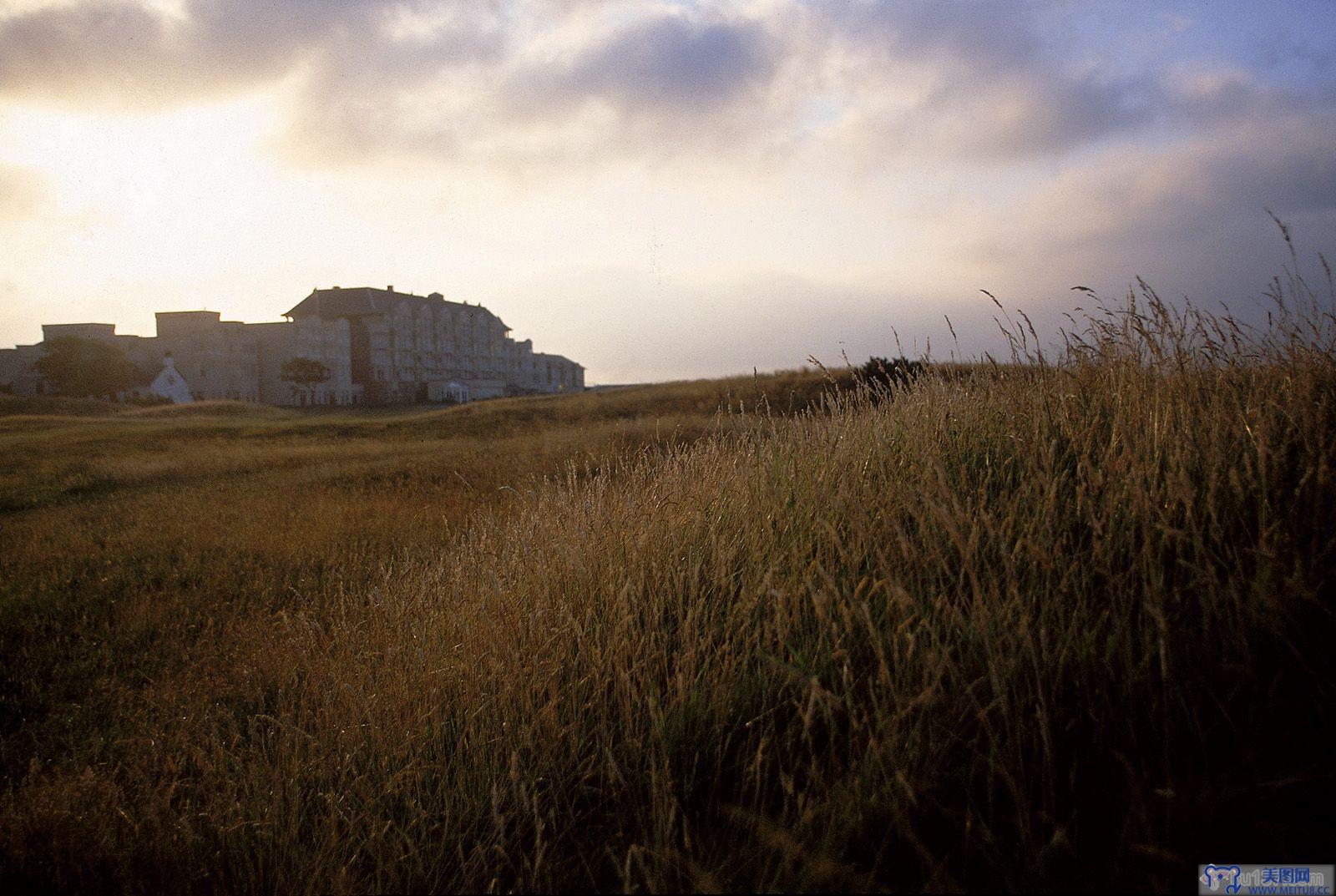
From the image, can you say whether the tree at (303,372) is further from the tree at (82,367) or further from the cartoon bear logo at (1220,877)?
the cartoon bear logo at (1220,877)

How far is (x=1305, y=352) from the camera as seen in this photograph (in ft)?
12.4

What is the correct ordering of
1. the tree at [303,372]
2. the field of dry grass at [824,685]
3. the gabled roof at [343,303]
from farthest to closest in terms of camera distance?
the gabled roof at [343,303]
the tree at [303,372]
the field of dry grass at [824,685]

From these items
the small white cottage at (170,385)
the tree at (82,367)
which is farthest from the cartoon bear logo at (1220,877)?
the small white cottage at (170,385)

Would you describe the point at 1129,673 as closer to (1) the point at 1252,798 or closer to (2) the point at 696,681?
(1) the point at 1252,798

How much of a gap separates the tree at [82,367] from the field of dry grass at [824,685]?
53.0 metres

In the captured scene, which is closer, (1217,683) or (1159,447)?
(1217,683)

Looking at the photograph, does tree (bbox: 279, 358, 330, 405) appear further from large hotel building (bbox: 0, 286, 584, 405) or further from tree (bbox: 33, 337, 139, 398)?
tree (bbox: 33, 337, 139, 398)

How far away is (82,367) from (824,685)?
5992cm

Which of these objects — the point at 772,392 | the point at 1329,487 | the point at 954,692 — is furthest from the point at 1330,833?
the point at 772,392

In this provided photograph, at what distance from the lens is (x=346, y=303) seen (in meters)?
66.1

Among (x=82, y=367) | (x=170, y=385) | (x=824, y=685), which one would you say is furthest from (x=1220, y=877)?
(x=170, y=385)

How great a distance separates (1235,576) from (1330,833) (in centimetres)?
105

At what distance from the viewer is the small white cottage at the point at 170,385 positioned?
53.1 m

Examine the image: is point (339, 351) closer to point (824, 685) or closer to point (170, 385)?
point (170, 385)
